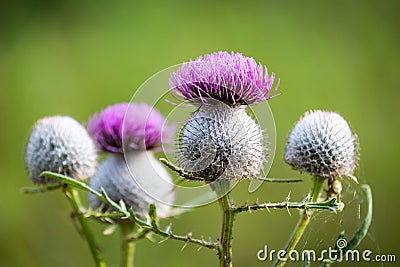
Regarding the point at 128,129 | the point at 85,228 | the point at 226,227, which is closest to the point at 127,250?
the point at 85,228

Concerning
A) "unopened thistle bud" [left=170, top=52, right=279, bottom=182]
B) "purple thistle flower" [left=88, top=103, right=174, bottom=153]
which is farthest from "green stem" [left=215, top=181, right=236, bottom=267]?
"purple thistle flower" [left=88, top=103, right=174, bottom=153]

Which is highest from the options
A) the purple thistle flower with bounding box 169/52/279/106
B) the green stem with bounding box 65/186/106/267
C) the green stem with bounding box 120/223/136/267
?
the purple thistle flower with bounding box 169/52/279/106

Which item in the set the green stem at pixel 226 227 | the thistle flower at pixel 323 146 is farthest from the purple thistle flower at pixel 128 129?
the green stem at pixel 226 227

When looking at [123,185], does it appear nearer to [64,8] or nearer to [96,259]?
[96,259]

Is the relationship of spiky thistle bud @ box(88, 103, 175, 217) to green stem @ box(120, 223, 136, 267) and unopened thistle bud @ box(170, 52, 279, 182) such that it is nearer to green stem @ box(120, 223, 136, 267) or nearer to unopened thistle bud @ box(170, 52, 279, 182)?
green stem @ box(120, 223, 136, 267)

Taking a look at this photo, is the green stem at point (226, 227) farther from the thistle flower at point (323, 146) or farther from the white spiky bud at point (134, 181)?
the white spiky bud at point (134, 181)

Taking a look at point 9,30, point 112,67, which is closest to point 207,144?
point 112,67
